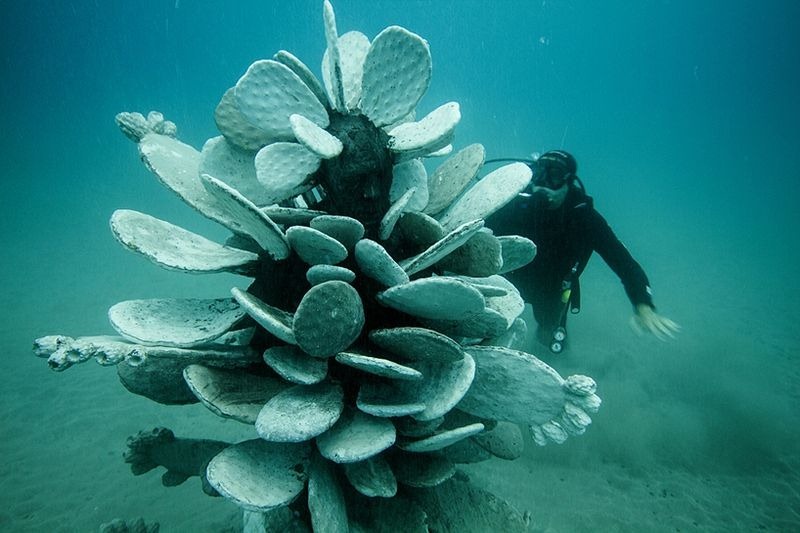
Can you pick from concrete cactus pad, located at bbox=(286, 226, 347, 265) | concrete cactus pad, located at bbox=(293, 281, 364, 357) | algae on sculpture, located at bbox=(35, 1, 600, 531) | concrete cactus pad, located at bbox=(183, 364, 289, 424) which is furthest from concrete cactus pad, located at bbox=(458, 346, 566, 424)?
concrete cactus pad, located at bbox=(183, 364, 289, 424)

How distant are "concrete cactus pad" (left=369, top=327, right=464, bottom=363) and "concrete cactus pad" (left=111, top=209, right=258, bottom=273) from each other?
557 millimetres

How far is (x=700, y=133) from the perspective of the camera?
100062 millimetres

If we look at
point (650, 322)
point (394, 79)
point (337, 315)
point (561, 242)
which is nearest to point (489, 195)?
point (394, 79)

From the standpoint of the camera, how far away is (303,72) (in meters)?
1.40

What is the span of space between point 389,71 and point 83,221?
73.8ft

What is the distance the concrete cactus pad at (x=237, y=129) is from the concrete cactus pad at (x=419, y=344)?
34.7 inches

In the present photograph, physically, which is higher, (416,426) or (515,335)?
(515,335)

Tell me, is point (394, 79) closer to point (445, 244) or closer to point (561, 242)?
point (445, 244)

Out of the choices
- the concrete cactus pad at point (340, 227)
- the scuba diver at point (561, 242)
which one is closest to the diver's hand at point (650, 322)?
the scuba diver at point (561, 242)

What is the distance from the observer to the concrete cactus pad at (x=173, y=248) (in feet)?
3.91

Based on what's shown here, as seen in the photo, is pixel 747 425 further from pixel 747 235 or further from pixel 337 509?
pixel 747 235

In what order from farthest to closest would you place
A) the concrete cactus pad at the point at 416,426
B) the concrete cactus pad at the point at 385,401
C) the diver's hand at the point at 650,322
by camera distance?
the diver's hand at the point at 650,322 → the concrete cactus pad at the point at 416,426 → the concrete cactus pad at the point at 385,401

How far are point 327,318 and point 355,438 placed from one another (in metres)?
0.36

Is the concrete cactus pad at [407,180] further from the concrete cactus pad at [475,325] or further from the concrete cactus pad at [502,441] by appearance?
the concrete cactus pad at [502,441]
